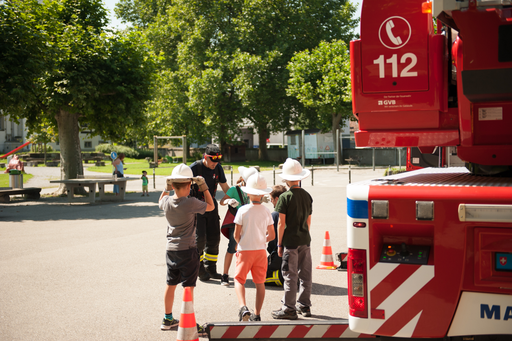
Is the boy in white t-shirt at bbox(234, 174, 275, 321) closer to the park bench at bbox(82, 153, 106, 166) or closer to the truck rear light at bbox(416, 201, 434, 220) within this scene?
the truck rear light at bbox(416, 201, 434, 220)

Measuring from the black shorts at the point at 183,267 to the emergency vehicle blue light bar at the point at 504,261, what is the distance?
10.0 feet

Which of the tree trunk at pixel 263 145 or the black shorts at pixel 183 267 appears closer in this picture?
the black shorts at pixel 183 267

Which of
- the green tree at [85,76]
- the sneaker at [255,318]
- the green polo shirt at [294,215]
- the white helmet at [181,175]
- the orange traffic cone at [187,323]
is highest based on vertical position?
the green tree at [85,76]

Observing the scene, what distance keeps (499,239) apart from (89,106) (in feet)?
57.2

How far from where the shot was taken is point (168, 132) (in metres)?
43.4

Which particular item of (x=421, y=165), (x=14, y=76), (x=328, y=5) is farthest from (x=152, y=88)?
(x=328, y=5)

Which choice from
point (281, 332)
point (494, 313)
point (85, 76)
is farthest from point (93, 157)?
point (494, 313)

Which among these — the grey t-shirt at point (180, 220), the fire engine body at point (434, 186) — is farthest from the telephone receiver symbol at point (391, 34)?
the grey t-shirt at point (180, 220)

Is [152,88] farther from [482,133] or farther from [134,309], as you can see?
[482,133]

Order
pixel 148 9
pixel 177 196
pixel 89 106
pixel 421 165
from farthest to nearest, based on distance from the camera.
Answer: pixel 148 9, pixel 89 106, pixel 421 165, pixel 177 196

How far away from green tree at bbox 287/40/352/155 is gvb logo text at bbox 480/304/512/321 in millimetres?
32404

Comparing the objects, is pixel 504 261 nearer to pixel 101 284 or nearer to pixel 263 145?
pixel 101 284

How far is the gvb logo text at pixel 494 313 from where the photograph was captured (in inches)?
113

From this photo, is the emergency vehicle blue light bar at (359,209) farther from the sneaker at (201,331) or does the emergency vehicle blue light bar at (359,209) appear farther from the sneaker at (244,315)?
the sneaker at (201,331)
